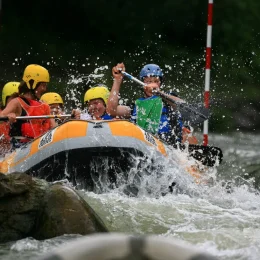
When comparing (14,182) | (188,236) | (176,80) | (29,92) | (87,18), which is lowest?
(188,236)

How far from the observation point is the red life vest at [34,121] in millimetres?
6152

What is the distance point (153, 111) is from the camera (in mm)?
6109

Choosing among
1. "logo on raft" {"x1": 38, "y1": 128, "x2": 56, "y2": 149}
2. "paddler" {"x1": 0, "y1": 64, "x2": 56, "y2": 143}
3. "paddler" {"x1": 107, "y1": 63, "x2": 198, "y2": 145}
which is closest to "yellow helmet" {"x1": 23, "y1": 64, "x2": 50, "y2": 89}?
"paddler" {"x1": 0, "y1": 64, "x2": 56, "y2": 143}

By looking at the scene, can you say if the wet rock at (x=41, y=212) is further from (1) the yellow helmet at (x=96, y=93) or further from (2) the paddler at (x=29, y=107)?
(1) the yellow helmet at (x=96, y=93)

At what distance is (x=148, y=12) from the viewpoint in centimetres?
1655

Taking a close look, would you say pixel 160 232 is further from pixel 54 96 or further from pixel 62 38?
pixel 62 38

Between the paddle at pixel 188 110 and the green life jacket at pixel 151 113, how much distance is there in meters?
0.13

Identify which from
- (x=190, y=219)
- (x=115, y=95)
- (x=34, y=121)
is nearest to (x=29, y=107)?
(x=34, y=121)

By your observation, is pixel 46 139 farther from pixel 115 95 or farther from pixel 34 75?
pixel 34 75

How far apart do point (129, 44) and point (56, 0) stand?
1.87 m

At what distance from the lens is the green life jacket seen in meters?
6.09

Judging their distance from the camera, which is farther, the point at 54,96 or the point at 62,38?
the point at 62,38

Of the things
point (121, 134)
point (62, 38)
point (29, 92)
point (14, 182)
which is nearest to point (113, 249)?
point (14, 182)

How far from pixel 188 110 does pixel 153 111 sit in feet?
0.94
